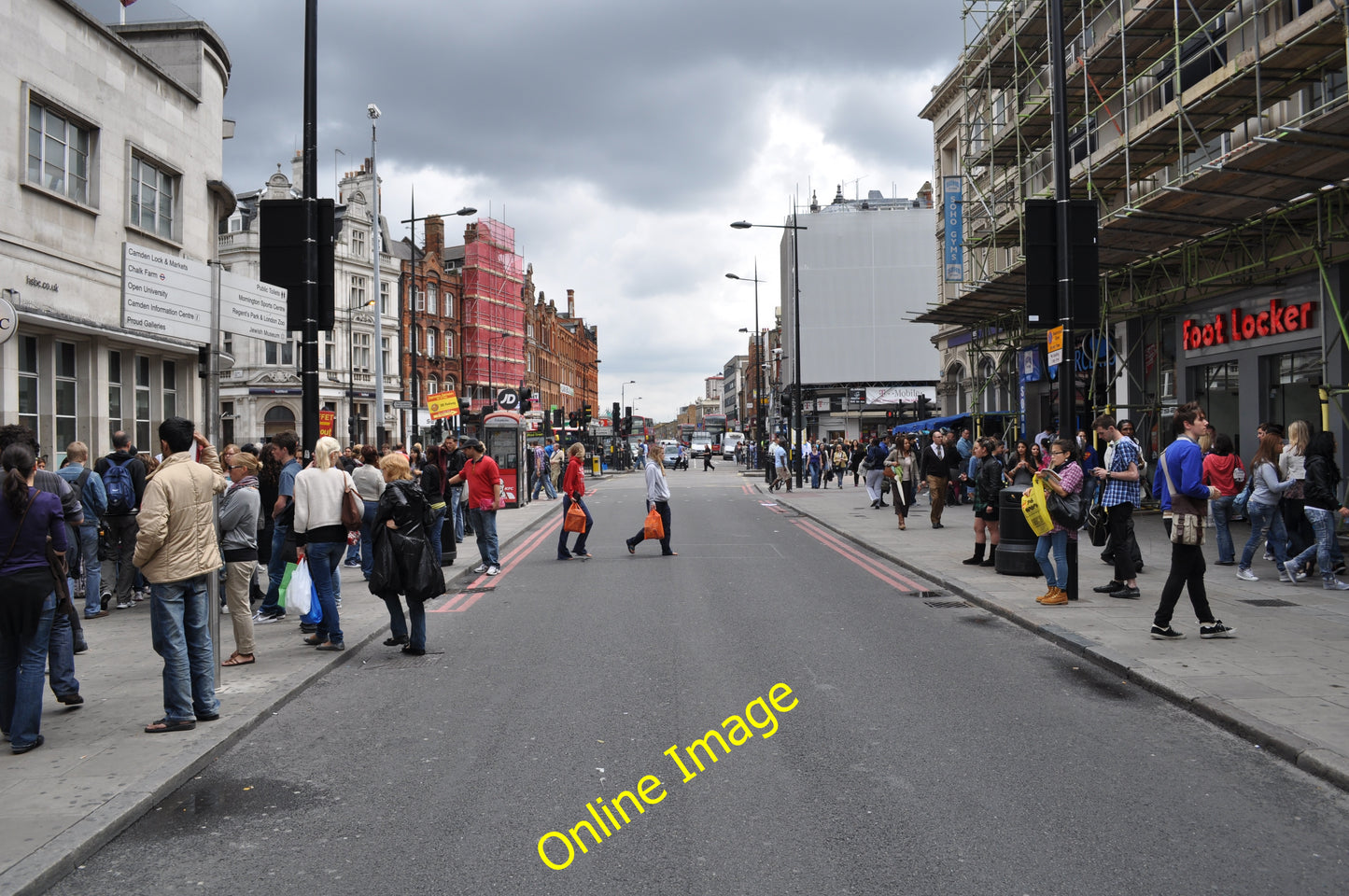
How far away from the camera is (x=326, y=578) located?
8148 mm

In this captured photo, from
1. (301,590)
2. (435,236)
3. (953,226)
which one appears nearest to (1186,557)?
(301,590)

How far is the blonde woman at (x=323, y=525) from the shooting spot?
320 inches

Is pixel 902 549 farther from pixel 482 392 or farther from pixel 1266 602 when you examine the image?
pixel 482 392

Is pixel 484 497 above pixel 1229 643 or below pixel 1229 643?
above

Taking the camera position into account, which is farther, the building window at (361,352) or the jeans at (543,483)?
the building window at (361,352)

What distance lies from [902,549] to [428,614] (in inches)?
306

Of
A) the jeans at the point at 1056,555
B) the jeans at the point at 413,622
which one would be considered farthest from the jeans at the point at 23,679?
the jeans at the point at 1056,555

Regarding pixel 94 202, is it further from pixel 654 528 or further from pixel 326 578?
pixel 326 578

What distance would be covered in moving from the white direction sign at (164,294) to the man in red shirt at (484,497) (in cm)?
610

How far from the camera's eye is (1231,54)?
1725cm

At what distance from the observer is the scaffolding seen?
45.0ft

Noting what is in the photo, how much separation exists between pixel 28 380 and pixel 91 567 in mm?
5900

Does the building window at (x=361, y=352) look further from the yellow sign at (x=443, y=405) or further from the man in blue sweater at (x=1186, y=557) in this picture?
the man in blue sweater at (x=1186, y=557)

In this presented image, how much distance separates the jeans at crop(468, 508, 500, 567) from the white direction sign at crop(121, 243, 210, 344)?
255 inches
